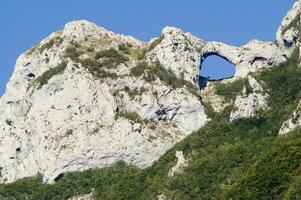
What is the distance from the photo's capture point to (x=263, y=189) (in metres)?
198

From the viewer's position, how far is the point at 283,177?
198250 millimetres

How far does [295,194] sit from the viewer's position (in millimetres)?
188625

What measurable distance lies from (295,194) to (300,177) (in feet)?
22.1

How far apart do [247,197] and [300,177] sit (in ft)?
36.6

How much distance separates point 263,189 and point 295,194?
10.9 metres

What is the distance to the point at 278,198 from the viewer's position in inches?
7657

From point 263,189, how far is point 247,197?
3.42m

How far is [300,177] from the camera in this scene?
195 meters

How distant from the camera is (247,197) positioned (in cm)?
19950

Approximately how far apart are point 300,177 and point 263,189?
782cm

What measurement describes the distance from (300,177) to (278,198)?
218 inches

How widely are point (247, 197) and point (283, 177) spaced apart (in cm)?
768
